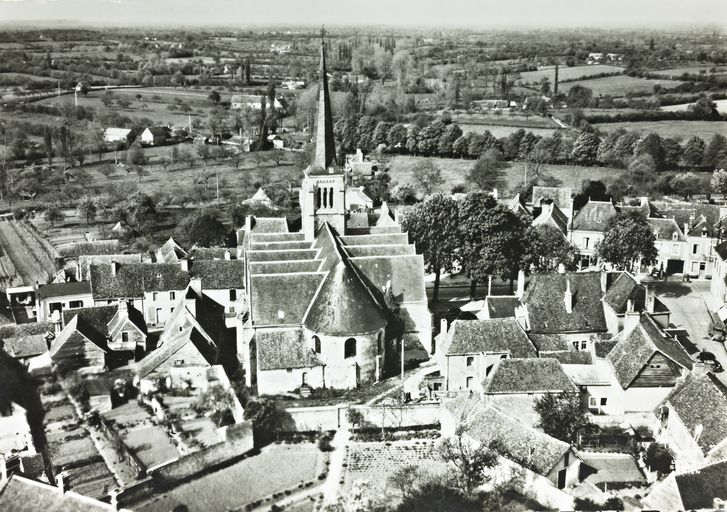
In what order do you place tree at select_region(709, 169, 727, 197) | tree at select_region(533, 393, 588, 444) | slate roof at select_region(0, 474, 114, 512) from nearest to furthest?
slate roof at select_region(0, 474, 114, 512) → tree at select_region(533, 393, 588, 444) → tree at select_region(709, 169, 727, 197)

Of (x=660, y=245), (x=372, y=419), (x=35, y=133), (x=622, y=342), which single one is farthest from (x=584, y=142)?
(x=35, y=133)

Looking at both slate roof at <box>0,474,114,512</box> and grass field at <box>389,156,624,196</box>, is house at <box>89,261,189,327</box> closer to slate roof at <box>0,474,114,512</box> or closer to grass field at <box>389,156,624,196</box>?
slate roof at <box>0,474,114,512</box>

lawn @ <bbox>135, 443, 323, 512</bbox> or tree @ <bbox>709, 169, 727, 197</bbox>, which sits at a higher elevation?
tree @ <bbox>709, 169, 727, 197</bbox>

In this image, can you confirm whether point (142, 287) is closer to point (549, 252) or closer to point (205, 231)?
point (205, 231)

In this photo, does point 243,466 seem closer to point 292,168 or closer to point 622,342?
point 622,342

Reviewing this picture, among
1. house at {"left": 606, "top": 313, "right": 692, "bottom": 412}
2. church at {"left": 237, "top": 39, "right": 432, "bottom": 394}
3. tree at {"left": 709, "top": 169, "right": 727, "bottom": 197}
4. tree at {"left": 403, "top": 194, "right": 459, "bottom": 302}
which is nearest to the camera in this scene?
house at {"left": 606, "top": 313, "right": 692, "bottom": 412}

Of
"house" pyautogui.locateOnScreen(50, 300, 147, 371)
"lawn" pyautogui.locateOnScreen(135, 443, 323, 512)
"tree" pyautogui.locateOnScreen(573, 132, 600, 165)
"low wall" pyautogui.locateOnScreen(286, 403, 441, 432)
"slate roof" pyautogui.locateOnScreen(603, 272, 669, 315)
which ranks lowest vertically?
"lawn" pyautogui.locateOnScreen(135, 443, 323, 512)

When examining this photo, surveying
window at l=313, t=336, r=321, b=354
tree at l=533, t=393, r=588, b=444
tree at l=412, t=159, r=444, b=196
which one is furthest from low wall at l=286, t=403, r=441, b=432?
tree at l=412, t=159, r=444, b=196
